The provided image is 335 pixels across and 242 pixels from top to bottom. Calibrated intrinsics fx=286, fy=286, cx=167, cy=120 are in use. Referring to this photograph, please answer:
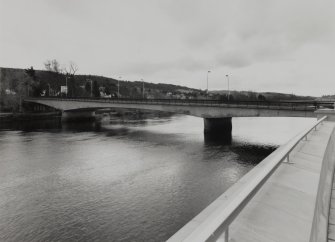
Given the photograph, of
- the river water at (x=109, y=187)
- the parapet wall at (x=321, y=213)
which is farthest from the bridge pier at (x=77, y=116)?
the parapet wall at (x=321, y=213)

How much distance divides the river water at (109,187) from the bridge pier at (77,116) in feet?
119

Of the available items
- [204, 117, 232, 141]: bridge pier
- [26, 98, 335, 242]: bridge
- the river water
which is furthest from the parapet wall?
[204, 117, 232, 141]: bridge pier

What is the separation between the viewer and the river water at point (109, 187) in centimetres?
1116

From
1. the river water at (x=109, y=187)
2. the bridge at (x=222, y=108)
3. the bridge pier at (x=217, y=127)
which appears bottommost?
the river water at (x=109, y=187)

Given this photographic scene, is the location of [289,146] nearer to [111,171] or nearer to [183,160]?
[111,171]

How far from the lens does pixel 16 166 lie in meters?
21.4

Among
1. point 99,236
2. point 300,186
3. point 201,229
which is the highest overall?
point 201,229

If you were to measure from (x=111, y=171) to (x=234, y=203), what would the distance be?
59.7 feet

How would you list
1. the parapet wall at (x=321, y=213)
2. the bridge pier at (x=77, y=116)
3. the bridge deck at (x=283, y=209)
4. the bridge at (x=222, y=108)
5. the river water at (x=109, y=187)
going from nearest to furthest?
the bridge deck at (x=283, y=209)
the parapet wall at (x=321, y=213)
the river water at (x=109, y=187)
the bridge at (x=222, y=108)
the bridge pier at (x=77, y=116)

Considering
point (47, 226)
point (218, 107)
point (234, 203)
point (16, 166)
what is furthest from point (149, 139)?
point (234, 203)

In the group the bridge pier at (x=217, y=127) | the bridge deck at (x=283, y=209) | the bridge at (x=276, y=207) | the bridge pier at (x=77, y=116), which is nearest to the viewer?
the bridge at (x=276, y=207)

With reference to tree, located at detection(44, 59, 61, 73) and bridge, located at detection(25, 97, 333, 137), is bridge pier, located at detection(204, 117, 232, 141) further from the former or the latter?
tree, located at detection(44, 59, 61, 73)

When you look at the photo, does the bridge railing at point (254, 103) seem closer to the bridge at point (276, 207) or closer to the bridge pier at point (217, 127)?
the bridge pier at point (217, 127)

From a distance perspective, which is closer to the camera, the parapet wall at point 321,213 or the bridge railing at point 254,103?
the parapet wall at point 321,213
